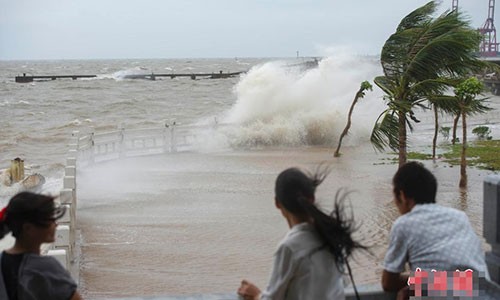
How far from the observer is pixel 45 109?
159ft

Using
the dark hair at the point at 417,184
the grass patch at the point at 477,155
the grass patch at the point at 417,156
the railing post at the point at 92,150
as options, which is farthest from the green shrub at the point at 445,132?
the dark hair at the point at 417,184

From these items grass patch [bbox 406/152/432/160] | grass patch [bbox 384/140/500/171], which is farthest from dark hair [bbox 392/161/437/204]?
grass patch [bbox 406/152/432/160]

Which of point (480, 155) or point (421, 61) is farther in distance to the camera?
point (480, 155)

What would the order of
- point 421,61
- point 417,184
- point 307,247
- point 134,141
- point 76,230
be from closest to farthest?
1. point 307,247
2. point 417,184
3. point 76,230
4. point 421,61
5. point 134,141

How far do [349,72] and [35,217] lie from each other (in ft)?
84.6

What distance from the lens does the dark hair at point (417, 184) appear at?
11.5 feet

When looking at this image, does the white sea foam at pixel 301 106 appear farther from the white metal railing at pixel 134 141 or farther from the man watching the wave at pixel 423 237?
the man watching the wave at pixel 423 237

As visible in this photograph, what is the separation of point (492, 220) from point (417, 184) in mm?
781

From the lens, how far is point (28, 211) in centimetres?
293

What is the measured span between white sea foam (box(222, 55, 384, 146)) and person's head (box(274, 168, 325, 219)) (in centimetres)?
1873

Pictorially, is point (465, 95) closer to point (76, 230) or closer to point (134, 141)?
point (76, 230)

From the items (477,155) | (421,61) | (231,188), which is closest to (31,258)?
(231,188)

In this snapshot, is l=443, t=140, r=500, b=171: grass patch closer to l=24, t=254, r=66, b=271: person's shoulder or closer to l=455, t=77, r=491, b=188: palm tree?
l=455, t=77, r=491, b=188: palm tree

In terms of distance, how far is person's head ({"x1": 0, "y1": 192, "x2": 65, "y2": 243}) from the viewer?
2.93 metres
